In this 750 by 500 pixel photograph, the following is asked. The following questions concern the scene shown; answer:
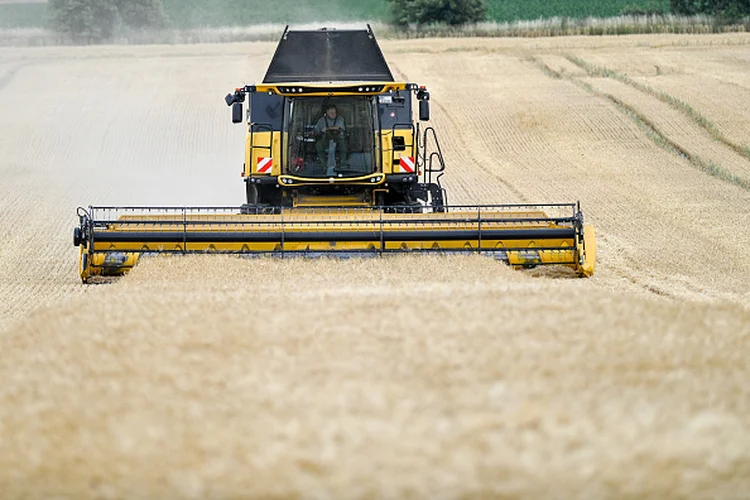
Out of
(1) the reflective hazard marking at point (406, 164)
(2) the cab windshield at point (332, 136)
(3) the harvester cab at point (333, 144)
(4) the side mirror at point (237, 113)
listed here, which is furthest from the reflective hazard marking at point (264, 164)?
(1) the reflective hazard marking at point (406, 164)

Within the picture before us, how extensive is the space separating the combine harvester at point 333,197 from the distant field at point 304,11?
3280 centimetres

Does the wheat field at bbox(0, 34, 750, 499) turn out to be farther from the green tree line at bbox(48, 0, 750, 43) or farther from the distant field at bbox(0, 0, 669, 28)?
the distant field at bbox(0, 0, 669, 28)

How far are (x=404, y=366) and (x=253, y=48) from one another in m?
32.6

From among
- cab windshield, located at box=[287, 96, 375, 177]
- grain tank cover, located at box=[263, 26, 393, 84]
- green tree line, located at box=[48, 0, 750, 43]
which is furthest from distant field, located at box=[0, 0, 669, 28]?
cab windshield, located at box=[287, 96, 375, 177]

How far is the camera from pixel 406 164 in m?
12.6

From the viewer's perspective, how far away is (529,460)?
3896 mm

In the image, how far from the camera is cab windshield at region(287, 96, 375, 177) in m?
12.5

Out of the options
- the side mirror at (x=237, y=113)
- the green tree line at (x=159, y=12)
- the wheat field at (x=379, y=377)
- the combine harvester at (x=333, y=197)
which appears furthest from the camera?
the green tree line at (x=159, y=12)

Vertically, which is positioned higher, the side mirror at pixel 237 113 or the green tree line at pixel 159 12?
the green tree line at pixel 159 12

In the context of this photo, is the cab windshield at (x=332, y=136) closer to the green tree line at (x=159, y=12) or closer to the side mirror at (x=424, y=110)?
Answer: the side mirror at (x=424, y=110)

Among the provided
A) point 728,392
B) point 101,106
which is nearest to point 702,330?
point 728,392

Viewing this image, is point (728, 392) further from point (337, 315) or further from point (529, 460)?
point (337, 315)

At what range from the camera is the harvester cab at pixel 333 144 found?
1243cm

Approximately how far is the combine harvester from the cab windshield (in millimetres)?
11
